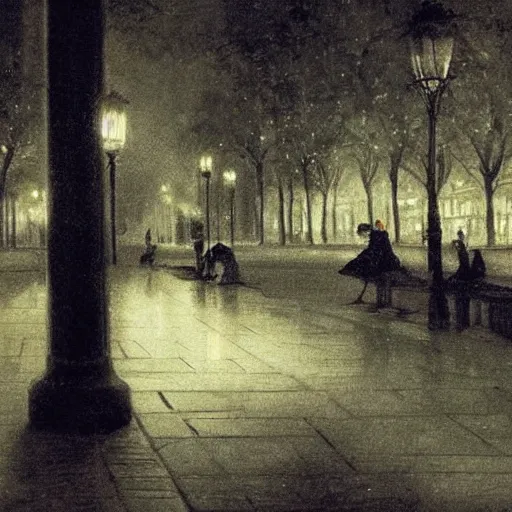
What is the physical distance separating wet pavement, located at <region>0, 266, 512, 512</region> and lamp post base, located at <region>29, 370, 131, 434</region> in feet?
0.42

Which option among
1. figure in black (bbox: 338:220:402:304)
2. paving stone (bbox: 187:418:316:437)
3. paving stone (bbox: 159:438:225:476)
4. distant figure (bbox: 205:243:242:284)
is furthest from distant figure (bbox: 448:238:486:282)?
paving stone (bbox: 159:438:225:476)

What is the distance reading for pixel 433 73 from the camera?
1188 cm

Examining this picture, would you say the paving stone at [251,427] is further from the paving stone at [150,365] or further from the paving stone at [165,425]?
the paving stone at [150,365]

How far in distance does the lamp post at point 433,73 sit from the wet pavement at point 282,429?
0.93 m

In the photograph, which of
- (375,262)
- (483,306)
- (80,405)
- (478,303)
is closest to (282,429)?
(80,405)

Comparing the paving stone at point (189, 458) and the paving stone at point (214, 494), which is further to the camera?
the paving stone at point (189, 458)

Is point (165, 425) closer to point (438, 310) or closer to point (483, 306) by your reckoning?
point (438, 310)

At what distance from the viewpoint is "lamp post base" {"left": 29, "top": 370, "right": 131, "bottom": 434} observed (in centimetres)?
580

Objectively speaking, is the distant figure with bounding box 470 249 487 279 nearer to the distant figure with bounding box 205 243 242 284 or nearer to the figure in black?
the figure in black

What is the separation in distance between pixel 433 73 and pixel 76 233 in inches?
287

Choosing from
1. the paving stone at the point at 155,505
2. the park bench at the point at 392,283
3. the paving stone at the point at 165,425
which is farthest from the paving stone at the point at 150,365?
the park bench at the point at 392,283

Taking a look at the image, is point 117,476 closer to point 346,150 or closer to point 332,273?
point 332,273

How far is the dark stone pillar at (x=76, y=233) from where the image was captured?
229 inches

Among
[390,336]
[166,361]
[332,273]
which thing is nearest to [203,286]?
[332,273]
